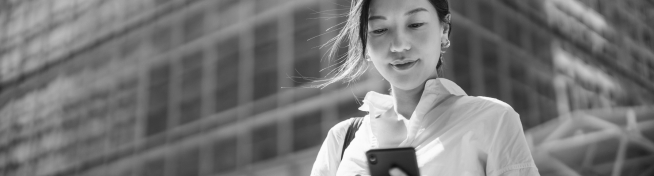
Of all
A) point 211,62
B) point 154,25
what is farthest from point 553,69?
point 154,25

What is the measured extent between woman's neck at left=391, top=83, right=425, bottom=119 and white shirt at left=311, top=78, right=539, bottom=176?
17 mm

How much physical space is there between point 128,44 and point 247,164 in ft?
24.7

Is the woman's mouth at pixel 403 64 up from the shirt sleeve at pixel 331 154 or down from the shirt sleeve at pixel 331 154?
up

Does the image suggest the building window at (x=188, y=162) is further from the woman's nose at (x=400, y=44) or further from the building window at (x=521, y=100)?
the woman's nose at (x=400, y=44)

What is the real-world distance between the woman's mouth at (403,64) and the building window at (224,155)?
15.1m

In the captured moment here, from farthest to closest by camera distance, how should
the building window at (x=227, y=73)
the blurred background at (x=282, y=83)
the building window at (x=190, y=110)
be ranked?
the building window at (x=190, y=110) < the building window at (x=227, y=73) < the blurred background at (x=282, y=83)

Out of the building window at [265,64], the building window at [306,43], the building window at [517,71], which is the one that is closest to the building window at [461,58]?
the building window at [517,71]

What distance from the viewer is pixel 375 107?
150 cm

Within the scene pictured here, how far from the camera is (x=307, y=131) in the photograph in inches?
576

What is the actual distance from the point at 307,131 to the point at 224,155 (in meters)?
3.01

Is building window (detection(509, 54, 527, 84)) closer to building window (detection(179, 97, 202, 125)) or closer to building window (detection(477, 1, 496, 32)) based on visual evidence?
building window (detection(477, 1, 496, 32))

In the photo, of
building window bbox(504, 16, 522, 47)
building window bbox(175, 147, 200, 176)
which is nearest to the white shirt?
building window bbox(504, 16, 522, 47)

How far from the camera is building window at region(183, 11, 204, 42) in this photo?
1838cm

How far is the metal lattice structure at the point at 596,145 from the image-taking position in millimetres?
10312
